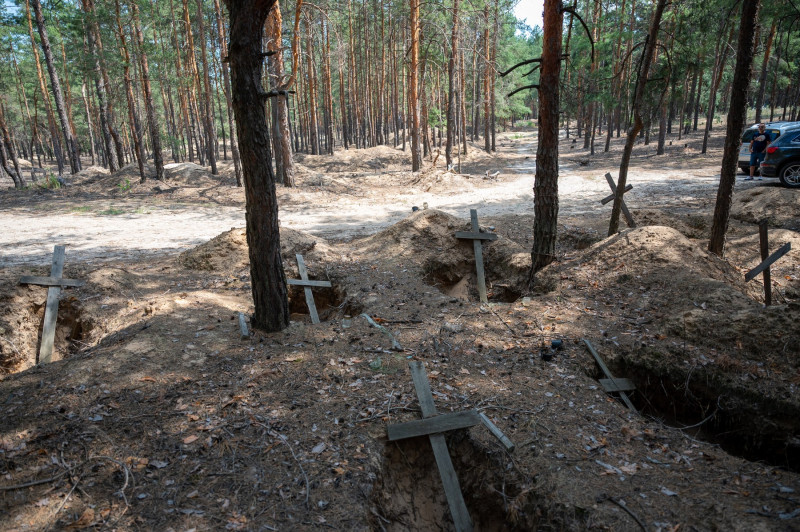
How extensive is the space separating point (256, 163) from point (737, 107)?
702 cm

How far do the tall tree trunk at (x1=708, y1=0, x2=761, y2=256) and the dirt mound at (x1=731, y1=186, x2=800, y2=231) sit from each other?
361cm

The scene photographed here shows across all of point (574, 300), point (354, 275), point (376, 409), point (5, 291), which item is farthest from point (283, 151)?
point (376, 409)

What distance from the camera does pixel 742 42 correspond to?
6297 millimetres

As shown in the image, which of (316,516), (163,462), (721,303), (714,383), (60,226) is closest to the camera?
(316,516)

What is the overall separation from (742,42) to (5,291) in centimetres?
1122

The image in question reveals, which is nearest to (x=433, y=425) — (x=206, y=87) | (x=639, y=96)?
(x=639, y=96)

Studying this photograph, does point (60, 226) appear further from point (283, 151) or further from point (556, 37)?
point (556, 37)

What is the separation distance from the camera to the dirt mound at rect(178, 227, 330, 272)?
27.1 feet

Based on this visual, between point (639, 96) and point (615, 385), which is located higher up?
point (639, 96)

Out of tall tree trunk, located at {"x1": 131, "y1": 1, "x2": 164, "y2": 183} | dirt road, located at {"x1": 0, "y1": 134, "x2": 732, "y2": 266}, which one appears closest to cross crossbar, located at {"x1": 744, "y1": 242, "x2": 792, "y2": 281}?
dirt road, located at {"x1": 0, "y1": 134, "x2": 732, "y2": 266}

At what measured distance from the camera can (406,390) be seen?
14.4 feet

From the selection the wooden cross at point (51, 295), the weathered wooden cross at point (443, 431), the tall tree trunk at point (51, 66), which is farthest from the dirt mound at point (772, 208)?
the tall tree trunk at point (51, 66)

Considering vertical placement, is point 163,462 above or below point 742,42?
below

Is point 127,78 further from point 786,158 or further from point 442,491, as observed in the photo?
point 786,158
